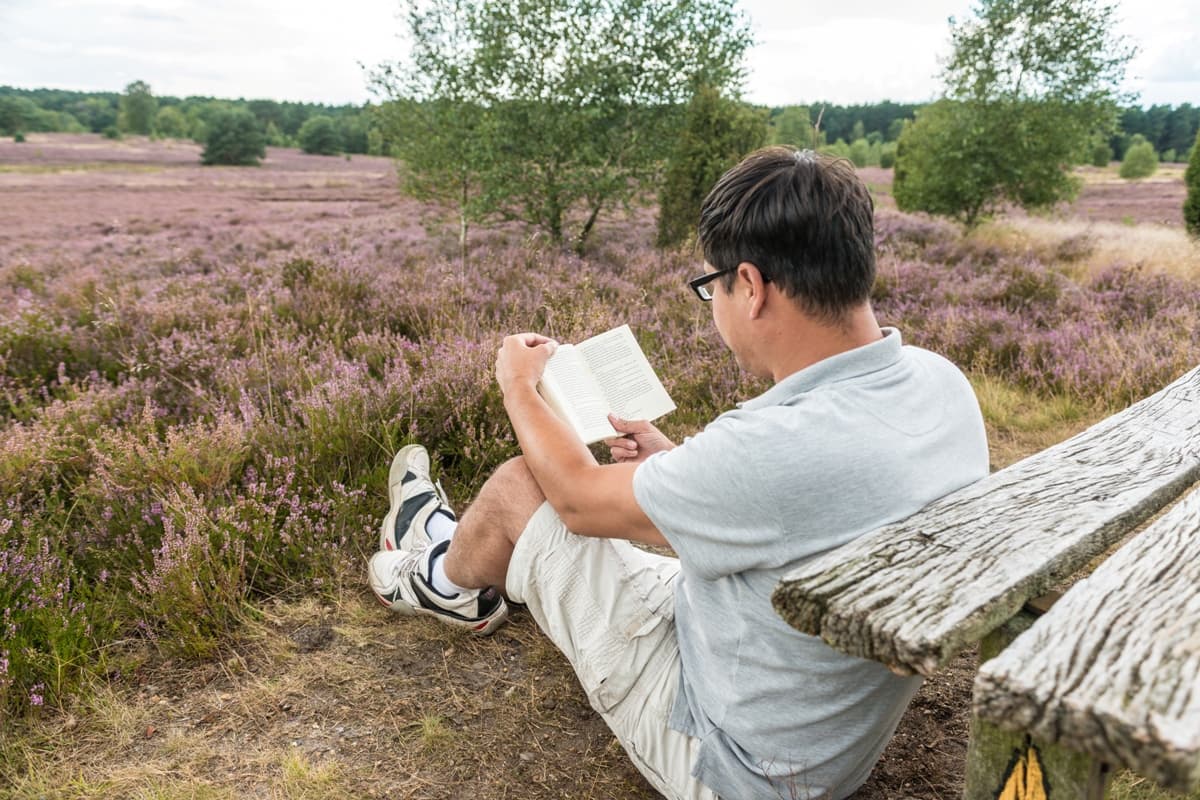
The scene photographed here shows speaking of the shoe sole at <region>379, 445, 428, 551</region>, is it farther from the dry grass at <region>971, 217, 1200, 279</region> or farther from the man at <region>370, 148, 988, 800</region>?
the dry grass at <region>971, 217, 1200, 279</region>

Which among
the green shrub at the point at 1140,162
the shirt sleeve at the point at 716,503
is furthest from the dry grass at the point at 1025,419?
the green shrub at the point at 1140,162

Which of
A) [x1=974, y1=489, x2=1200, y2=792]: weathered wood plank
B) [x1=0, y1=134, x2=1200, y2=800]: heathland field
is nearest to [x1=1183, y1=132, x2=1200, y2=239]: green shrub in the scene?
[x1=0, y1=134, x2=1200, y2=800]: heathland field

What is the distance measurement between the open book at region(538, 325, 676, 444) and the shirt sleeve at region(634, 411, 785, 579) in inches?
27.5

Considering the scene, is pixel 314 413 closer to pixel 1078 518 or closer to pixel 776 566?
pixel 776 566

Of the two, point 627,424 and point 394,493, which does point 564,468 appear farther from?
point 394,493

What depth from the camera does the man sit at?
1.40 m

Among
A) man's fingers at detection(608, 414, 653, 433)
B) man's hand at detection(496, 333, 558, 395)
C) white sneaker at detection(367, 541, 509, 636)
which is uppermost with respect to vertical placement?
man's hand at detection(496, 333, 558, 395)

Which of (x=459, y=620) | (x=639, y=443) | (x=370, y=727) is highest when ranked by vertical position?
(x=639, y=443)

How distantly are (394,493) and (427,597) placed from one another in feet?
2.11

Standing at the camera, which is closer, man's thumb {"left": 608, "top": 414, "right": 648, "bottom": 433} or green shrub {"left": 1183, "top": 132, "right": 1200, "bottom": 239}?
man's thumb {"left": 608, "top": 414, "right": 648, "bottom": 433}

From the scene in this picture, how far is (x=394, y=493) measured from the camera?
10.1ft

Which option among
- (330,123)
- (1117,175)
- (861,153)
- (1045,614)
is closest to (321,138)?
(330,123)

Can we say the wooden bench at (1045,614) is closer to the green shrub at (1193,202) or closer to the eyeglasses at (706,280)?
the eyeglasses at (706,280)

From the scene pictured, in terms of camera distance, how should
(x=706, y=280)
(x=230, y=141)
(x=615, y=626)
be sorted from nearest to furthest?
(x=706, y=280) → (x=615, y=626) → (x=230, y=141)
